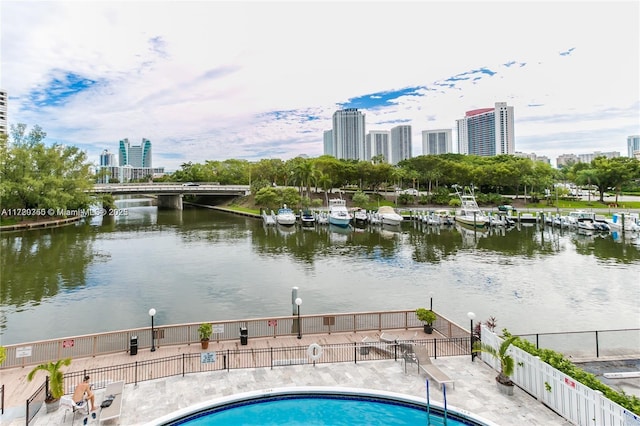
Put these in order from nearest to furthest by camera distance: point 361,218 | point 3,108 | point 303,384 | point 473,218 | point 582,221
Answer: point 303,384 → point 582,221 → point 473,218 → point 361,218 → point 3,108

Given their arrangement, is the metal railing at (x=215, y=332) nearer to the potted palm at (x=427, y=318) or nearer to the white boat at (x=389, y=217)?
the potted palm at (x=427, y=318)

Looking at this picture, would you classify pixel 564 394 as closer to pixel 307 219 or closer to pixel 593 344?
pixel 593 344

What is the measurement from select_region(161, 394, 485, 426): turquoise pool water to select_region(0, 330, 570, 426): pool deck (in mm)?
388

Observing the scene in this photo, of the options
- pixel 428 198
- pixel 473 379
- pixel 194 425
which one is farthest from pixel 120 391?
pixel 428 198

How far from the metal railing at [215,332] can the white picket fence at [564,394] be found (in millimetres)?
3245

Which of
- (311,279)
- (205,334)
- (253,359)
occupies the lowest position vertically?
(311,279)

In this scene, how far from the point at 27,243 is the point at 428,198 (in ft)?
241

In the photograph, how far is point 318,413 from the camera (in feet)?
36.1

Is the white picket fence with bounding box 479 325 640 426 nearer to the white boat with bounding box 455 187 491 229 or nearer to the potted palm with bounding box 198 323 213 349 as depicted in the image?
the potted palm with bounding box 198 323 213 349

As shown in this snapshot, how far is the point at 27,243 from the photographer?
4541 centimetres

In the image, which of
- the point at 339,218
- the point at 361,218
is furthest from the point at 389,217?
the point at 339,218

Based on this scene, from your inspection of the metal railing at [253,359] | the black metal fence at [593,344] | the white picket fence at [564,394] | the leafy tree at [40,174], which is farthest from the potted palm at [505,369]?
the leafy tree at [40,174]

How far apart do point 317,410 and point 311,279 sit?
696 inches

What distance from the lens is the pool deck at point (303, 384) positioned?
1014 centimetres
